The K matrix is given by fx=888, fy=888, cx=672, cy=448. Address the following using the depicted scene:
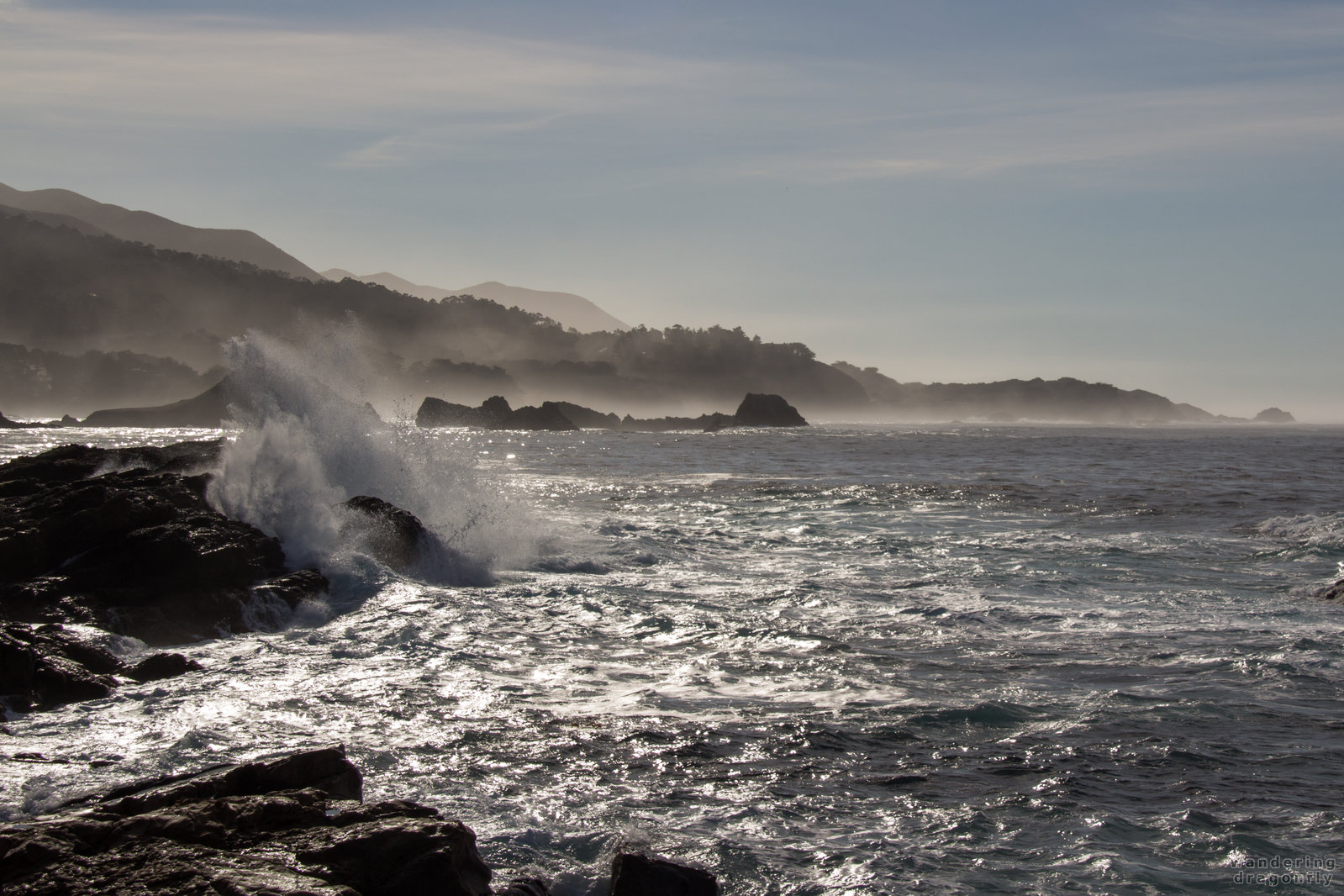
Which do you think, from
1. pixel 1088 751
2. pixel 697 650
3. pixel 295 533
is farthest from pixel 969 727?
pixel 295 533

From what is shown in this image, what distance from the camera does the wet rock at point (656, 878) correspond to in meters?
4.59

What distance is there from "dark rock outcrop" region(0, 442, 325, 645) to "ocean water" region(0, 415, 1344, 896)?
0.64 metres

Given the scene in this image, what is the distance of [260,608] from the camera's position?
11.1m

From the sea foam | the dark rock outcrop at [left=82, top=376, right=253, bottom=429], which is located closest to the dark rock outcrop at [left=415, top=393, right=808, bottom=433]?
the dark rock outcrop at [left=82, top=376, right=253, bottom=429]

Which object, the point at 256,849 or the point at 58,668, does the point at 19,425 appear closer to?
the point at 58,668

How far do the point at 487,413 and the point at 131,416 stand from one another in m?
42.5

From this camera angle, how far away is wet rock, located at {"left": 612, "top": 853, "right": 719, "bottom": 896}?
15.0 feet

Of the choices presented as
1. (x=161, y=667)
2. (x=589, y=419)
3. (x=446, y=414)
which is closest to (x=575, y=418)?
(x=589, y=419)

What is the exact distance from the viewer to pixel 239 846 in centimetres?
444

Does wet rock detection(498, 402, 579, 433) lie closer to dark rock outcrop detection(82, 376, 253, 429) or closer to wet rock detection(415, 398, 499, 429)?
wet rock detection(415, 398, 499, 429)

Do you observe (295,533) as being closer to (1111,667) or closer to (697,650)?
(697,650)

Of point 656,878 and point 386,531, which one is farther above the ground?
point 386,531

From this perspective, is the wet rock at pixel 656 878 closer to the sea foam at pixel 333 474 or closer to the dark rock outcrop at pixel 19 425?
the sea foam at pixel 333 474

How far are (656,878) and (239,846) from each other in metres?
2.10
